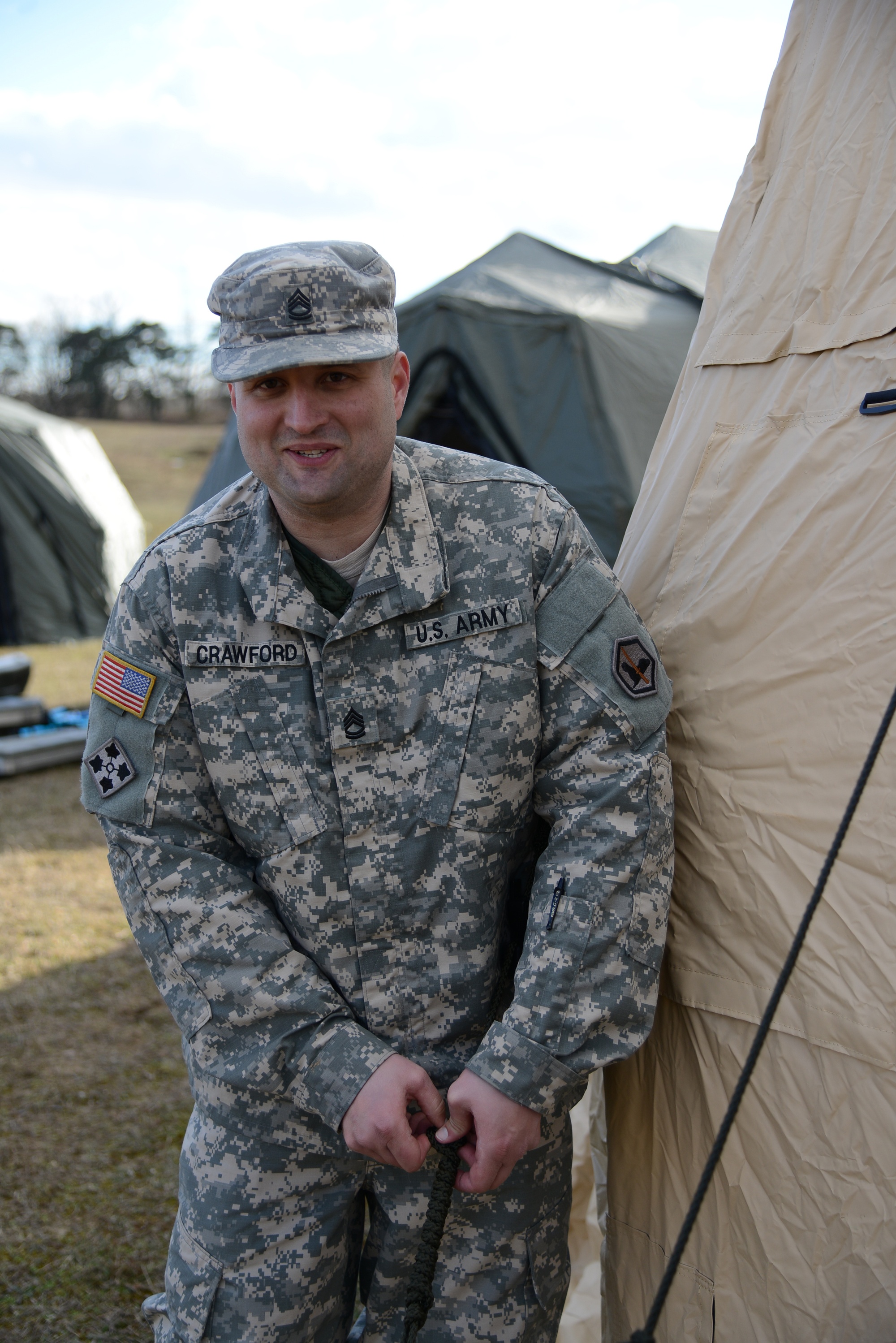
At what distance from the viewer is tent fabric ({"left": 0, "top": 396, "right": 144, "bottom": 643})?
10.5 metres

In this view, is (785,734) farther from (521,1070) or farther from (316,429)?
(316,429)

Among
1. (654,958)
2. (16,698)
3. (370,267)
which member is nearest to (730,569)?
(654,958)

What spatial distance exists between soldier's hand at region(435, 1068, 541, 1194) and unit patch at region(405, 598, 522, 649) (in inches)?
27.5

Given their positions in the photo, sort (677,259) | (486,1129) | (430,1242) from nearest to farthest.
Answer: (486,1129), (430,1242), (677,259)

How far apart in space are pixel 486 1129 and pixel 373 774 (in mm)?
583

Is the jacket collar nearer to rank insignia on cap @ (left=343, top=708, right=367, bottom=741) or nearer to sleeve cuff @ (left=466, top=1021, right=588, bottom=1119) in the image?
rank insignia on cap @ (left=343, top=708, right=367, bottom=741)

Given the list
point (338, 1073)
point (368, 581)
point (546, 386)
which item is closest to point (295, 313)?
point (368, 581)

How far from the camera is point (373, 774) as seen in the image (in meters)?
1.79

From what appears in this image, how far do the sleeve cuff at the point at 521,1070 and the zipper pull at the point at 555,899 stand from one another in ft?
0.56

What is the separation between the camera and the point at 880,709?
5.15ft

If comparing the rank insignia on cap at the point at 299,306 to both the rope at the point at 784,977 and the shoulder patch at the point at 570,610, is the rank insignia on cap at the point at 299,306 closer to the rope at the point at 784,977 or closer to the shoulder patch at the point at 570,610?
the shoulder patch at the point at 570,610

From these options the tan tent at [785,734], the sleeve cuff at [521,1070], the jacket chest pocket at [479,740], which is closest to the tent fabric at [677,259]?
the tan tent at [785,734]

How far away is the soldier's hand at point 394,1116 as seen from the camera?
1.64 metres

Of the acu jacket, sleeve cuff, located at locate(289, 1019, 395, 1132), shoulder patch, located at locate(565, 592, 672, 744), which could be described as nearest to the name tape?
the acu jacket
